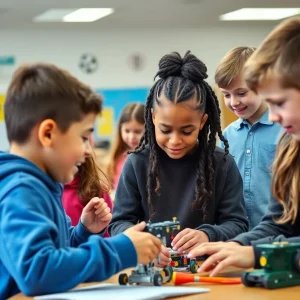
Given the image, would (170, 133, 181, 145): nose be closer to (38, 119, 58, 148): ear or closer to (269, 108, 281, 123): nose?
(269, 108, 281, 123): nose

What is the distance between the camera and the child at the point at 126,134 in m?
5.17

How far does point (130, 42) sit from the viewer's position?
10.3m

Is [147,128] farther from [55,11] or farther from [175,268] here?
[55,11]

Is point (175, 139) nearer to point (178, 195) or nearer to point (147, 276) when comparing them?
point (178, 195)

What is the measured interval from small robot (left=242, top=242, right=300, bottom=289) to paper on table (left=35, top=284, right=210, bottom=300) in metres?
0.12

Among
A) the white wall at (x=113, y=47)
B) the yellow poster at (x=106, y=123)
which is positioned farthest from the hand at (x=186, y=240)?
the yellow poster at (x=106, y=123)

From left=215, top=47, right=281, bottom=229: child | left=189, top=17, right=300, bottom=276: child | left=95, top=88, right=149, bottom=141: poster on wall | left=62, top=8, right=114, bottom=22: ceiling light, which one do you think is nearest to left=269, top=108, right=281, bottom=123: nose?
left=189, top=17, right=300, bottom=276: child

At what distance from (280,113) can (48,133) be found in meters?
0.57

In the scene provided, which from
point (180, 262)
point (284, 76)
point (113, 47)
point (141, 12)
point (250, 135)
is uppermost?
point (141, 12)

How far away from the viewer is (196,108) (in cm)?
239

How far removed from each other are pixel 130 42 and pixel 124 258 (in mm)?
8825

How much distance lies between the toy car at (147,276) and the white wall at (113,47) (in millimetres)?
7937

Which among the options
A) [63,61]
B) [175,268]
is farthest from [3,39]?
[175,268]

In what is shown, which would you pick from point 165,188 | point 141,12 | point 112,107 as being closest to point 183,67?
point 165,188
